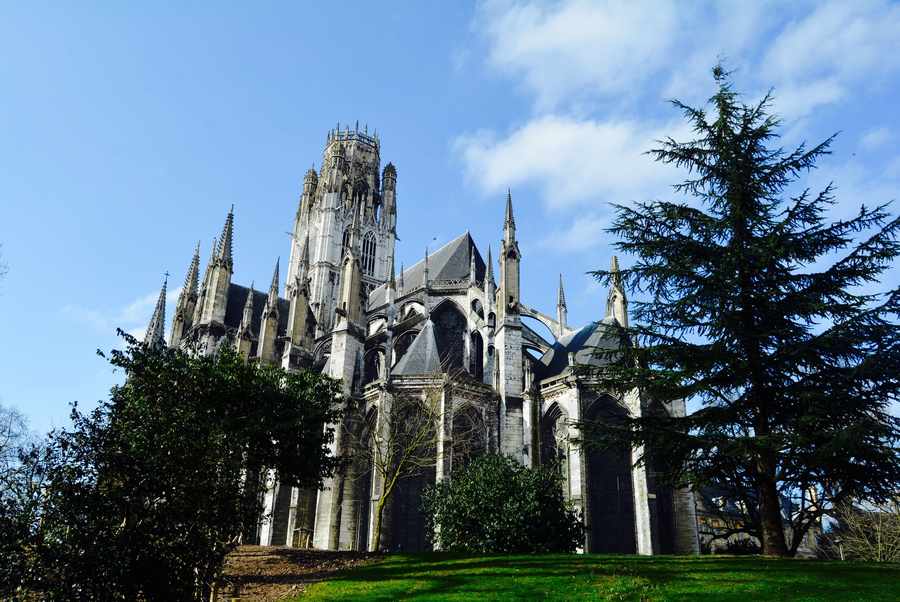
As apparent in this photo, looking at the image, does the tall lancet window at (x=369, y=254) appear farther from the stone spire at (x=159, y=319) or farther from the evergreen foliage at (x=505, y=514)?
the evergreen foliage at (x=505, y=514)

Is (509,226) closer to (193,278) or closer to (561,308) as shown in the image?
(561,308)

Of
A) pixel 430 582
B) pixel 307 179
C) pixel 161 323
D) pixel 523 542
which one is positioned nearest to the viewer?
pixel 430 582

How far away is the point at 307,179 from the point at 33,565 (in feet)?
195

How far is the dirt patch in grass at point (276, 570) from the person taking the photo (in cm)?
1306

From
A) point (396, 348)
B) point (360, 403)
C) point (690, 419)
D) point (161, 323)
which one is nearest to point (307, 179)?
point (161, 323)

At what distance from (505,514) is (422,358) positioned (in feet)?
37.4

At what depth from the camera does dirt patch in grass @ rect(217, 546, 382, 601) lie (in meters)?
13.1

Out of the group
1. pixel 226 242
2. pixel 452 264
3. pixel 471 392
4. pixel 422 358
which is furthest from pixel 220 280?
pixel 471 392

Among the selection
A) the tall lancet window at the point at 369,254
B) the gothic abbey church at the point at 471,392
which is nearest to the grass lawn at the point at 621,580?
the gothic abbey church at the point at 471,392

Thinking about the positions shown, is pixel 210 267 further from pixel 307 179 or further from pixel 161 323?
pixel 307 179

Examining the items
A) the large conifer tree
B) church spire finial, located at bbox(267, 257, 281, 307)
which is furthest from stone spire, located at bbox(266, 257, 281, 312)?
the large conifer tree

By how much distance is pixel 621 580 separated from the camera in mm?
11852

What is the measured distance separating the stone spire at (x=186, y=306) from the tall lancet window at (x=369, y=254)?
549 inches

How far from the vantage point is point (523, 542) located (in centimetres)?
1920
